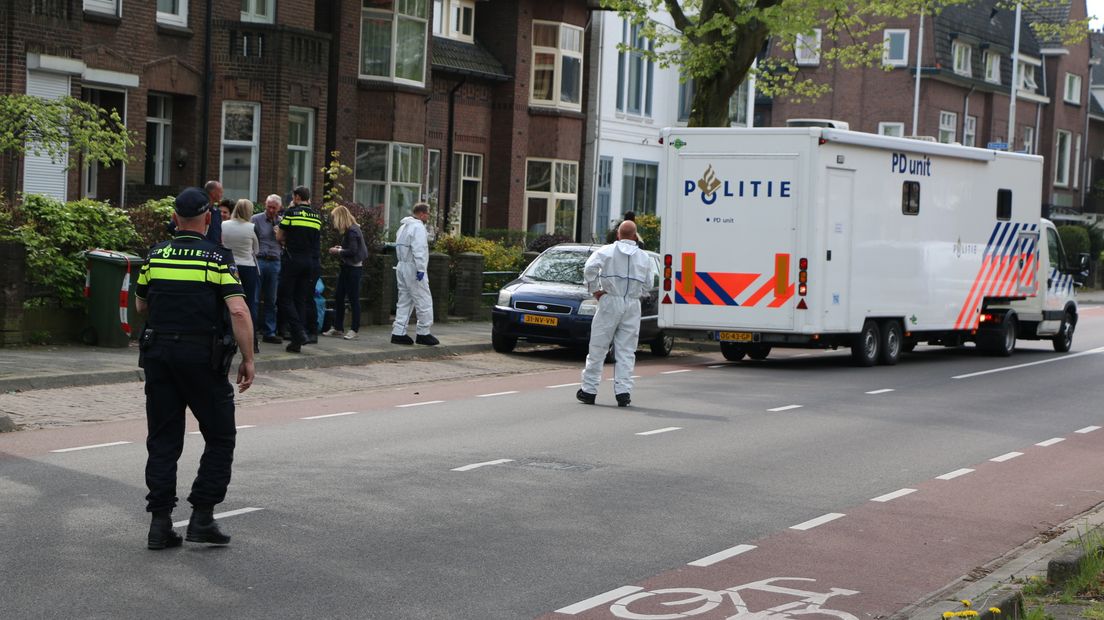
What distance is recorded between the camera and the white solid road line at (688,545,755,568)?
7.91m

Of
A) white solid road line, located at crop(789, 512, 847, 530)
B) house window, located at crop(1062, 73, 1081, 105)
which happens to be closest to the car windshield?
white solid road line, located at crop(789, 512, 847, 530)

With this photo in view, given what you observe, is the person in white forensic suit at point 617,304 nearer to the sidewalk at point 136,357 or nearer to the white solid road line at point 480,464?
the white solid road line at point 480,464

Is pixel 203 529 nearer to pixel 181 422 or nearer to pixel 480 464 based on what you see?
pixel 181 422

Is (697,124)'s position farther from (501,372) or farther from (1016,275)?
(501,372)

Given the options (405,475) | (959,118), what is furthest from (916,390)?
(959,118)

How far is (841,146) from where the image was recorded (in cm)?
1942

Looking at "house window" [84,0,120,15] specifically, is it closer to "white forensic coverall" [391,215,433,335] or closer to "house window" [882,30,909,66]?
"white forensic coverall" [391,215,433,335]

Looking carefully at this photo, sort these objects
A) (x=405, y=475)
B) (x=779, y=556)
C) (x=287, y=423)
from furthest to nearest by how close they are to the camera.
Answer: (x=287, y=423)
(x=405, y=475)
(x=779, y=556)

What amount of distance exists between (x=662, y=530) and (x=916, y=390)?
32.1ft

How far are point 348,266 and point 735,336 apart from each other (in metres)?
5.33

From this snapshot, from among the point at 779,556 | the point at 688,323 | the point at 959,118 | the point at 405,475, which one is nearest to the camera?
the point at 779,556

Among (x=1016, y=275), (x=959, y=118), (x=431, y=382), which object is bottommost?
(x=431, y=382)

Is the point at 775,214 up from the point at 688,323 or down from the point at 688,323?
up

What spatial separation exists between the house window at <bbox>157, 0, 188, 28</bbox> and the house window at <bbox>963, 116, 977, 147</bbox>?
40.6 meters
